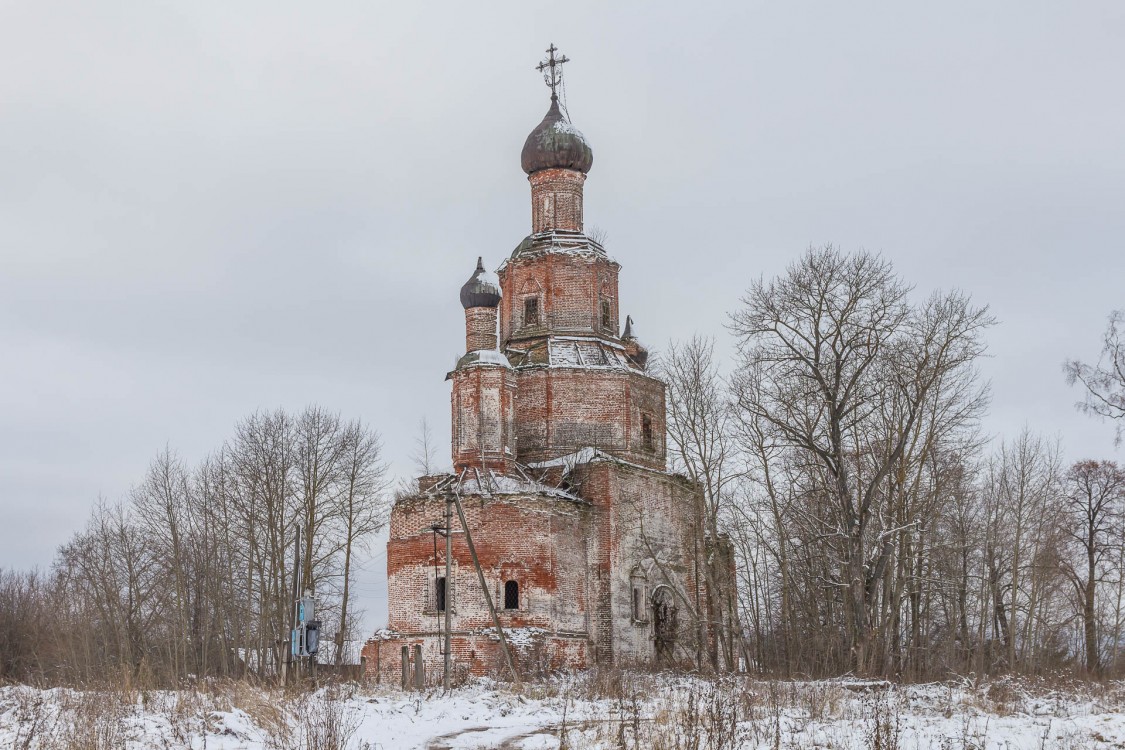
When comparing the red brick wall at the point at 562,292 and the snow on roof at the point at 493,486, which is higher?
the red brick wall at the point at 562,292

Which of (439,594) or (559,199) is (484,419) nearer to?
(439,594)

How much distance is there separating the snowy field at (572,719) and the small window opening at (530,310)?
660 inches

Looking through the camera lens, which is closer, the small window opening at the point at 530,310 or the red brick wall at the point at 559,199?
the small window opening at the point at 530,310

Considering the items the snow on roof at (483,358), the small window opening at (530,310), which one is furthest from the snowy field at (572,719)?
the small window opening at (530,310)

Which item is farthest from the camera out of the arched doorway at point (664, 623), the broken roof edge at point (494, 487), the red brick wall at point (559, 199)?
the red brick wall at point (559, 199)

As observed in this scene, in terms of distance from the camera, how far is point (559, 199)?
1336 inches

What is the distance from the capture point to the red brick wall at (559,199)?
3381 centimetres

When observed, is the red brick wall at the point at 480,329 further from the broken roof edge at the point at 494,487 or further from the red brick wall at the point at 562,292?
the broken roof edge at the point at 494,487

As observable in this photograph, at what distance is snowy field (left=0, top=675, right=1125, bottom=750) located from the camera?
33.2 ft

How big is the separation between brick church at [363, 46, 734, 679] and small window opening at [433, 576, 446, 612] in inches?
1.8

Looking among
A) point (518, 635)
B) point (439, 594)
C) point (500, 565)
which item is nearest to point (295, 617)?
point (439, 594)

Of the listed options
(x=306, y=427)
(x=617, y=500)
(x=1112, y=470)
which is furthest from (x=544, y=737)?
(x=1112, y=470)

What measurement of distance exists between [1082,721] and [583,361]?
65.6ft

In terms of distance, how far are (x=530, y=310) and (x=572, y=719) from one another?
2050 cm
